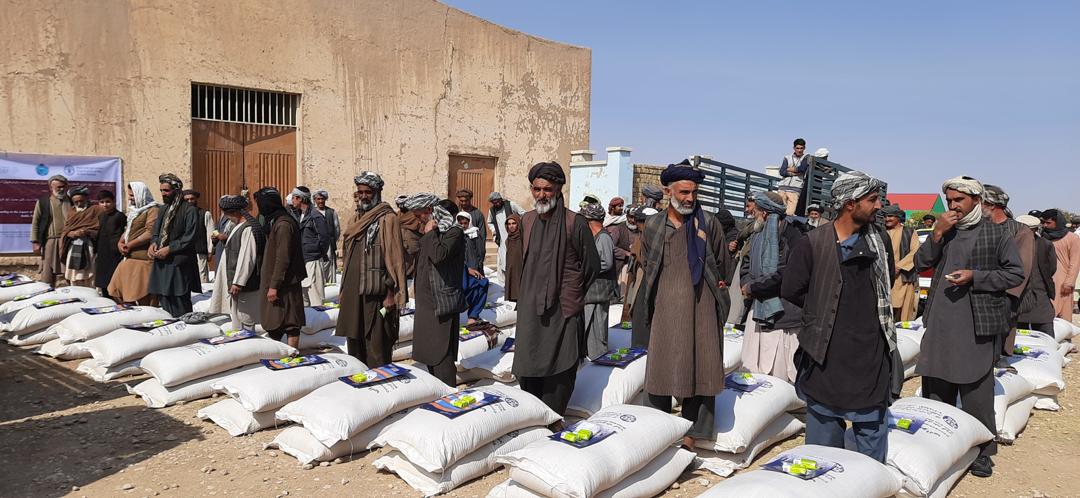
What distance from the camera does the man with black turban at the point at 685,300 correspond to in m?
3.80

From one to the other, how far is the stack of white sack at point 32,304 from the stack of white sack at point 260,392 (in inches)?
121

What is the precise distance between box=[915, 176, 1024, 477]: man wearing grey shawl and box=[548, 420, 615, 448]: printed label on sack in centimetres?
206

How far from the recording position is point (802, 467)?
299cm

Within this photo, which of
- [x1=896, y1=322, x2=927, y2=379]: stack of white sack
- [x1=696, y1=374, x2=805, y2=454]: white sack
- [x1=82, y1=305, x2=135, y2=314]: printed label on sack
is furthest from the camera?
[x1=82, y1=305, x2=135, y2=314]: printed label on sack

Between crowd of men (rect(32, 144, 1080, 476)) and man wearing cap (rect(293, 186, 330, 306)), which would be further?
man wearing cap (rect(293, 186, 330, 306))

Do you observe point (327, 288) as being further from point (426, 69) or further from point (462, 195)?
point (426, 69)

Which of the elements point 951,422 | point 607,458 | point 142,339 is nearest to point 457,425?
point 607,458

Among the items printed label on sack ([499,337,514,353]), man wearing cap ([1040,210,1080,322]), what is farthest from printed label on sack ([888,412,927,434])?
man wearing cap ([1040,210,1080,322])

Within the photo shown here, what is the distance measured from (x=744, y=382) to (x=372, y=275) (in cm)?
266

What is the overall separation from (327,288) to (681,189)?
6000 millimetres

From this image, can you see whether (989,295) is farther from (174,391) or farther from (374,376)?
(174,391)

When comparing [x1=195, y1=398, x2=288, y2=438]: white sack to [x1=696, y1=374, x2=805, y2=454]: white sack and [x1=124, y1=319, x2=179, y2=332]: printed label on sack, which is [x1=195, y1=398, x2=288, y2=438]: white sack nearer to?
[x1=124, y1=319, x2=179, y2=332]: printed label on sack

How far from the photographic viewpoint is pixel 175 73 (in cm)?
1017

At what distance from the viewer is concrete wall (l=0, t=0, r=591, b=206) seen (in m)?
9.44
